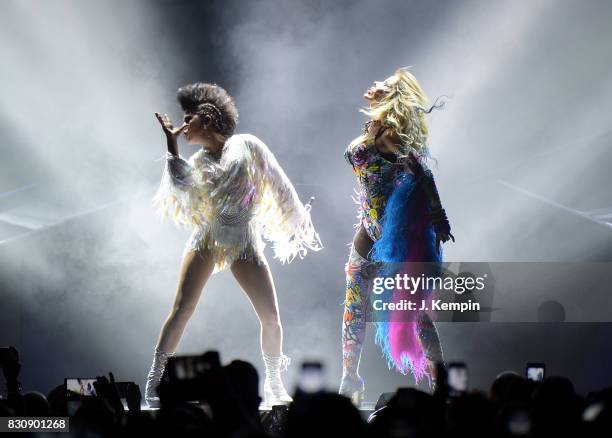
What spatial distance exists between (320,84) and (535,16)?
64.8 inches

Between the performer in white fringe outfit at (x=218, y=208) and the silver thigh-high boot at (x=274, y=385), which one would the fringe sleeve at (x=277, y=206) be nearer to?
the performer in white fringe outfit at (x=218, y=208)

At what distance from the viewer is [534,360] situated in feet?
20.0

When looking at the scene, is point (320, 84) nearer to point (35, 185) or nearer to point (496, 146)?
point (496, 146)

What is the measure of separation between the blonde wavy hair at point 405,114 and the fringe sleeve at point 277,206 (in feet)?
1.77

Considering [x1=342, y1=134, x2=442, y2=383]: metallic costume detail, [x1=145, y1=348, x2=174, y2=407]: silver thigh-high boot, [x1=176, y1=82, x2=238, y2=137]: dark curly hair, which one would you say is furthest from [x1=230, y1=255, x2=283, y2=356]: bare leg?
[x1=176, y1=82, x2=238, y2=137]: dark curly hair

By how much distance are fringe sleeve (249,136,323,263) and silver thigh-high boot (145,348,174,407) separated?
0.99 meters

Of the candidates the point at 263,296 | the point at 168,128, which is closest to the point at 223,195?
the point at 168,128

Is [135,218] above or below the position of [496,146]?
below

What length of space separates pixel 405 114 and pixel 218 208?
49.5 inches

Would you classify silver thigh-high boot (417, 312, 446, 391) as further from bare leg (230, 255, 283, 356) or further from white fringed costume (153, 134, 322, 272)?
white fringed costume (153, 134, 322, 272)

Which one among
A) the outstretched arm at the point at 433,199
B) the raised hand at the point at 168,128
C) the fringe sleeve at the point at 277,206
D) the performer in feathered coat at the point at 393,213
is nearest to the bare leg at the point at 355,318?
the performer in feathered coat at the point at 393,213

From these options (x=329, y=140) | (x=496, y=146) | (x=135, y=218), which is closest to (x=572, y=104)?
(x=496, y=146)

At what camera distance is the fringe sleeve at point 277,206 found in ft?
16.4

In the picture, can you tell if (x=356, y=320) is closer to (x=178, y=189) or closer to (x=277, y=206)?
(x=277, y=206)
